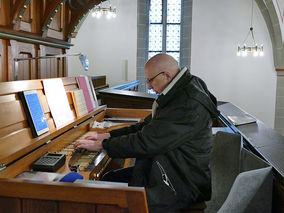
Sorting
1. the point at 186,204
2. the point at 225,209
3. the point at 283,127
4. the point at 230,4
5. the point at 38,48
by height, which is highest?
the point at 230,4

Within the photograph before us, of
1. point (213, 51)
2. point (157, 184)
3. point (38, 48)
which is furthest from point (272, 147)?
point (213, 51)

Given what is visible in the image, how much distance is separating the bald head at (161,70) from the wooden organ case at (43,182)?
1.99 ft

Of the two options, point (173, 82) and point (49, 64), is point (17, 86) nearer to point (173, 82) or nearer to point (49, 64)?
point (173, 82)

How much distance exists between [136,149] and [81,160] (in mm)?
429

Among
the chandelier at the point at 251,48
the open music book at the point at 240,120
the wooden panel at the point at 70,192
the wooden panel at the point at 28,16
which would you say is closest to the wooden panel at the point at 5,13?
the wooden panel at the point at 28,16

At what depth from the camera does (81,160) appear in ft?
5.95

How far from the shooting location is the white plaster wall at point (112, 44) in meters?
9.53

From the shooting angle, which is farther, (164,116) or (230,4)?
(230,4)

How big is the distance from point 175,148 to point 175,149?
0.01 m

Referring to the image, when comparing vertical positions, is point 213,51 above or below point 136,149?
above

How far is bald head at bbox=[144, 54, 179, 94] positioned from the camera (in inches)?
67.6

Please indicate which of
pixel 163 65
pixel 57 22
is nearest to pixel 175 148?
pixel 163 65

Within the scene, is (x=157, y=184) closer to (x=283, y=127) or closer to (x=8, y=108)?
(x=8, y=108)

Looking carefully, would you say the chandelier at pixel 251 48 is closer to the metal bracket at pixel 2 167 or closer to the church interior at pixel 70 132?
the church interior at pixel 70 132
